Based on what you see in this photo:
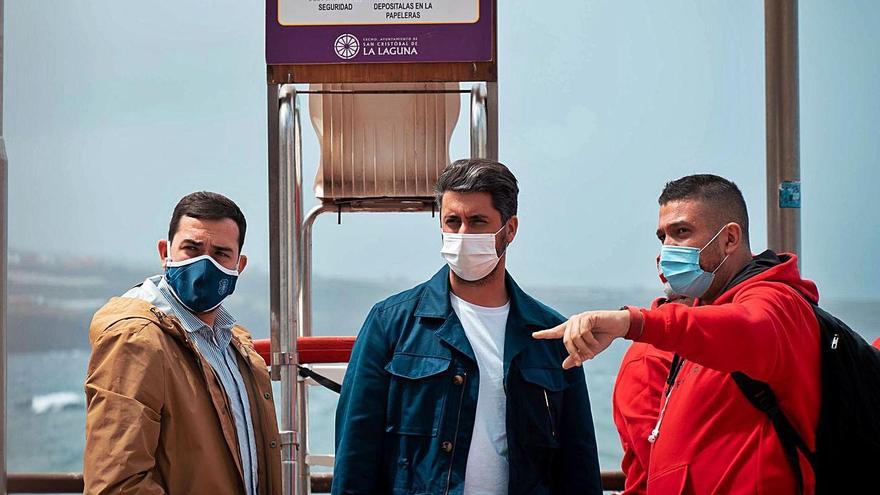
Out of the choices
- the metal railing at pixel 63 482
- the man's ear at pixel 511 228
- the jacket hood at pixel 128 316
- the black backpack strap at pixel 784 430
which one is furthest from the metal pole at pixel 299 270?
the black backpack strap at pixel 784 430

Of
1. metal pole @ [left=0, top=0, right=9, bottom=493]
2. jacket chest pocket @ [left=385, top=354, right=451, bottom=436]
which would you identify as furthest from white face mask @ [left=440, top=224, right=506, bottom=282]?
metal pole @ [left=0, top=0, right=9, bottom=493]

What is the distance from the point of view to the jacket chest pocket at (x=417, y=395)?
103 inches

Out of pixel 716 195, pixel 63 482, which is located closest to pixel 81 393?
pixel 63 482

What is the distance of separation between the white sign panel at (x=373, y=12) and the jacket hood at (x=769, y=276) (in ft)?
3.08

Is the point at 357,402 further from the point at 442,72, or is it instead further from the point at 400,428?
the point at 442,72

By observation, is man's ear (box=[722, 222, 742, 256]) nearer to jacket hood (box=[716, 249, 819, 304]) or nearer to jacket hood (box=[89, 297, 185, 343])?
jacket hood (box=[716, 249, 819, 304])

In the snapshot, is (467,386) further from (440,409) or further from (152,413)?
(152,413)

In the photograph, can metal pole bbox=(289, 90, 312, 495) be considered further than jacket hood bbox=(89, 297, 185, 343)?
Yes

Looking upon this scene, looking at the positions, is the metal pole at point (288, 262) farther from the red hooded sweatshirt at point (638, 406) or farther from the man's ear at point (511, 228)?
the red hooded sweatshirt at point (638, 406)

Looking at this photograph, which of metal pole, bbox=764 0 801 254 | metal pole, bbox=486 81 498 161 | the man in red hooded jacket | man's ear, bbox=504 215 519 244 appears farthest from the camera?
metal pole, bbox=764 0 801 254

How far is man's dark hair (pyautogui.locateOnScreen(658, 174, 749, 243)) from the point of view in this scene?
2.92 meters

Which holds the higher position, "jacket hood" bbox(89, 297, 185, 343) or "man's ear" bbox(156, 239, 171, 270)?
"man's ear" bbox(156, 239, 171, 270)

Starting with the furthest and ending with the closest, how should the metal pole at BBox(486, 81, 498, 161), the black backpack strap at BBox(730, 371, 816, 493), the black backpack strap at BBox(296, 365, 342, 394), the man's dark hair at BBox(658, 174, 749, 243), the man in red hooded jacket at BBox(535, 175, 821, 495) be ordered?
the black backpack strap at BBox(296, 365, 342, 394) < the metal pole at BBox(486, 81, 498, 161) < the man's dark hair at BBox(658, 174, 749, 243) < the black backpack strap at BBox(730, 371, 816, 493) < the man in red hooded jacket at BBox(535, 175, 821, 495)

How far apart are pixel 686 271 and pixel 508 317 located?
1.55ft
